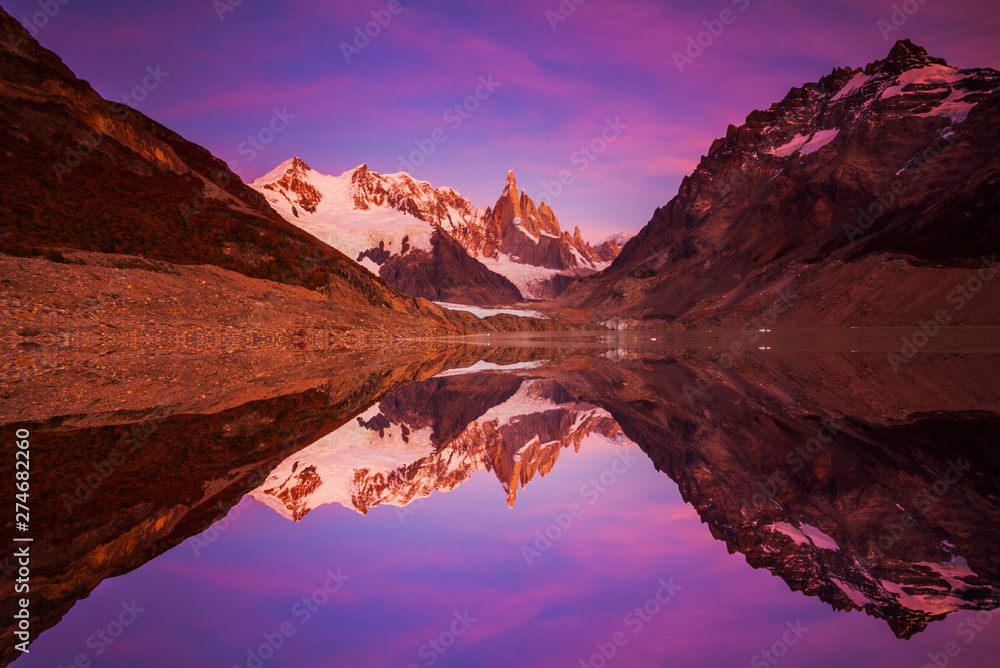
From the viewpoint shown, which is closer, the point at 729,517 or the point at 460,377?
the point at 729,517

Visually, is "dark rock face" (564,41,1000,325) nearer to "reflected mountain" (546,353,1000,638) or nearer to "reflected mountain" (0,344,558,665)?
"reflected mountain" (546,353,1000,638)

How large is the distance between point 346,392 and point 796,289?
126 m

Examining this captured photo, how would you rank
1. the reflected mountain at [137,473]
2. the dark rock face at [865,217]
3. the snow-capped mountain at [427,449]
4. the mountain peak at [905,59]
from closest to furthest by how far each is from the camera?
the reflected mountain at [137,473], the snow-capped mountain at [427,449], the dark rock face at [865,217], the mountain peak at [905,59]

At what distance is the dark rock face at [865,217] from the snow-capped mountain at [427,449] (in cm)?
9310

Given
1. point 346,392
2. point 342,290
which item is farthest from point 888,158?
point 346,392

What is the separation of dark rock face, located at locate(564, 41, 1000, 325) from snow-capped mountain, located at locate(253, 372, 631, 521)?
3666 inches

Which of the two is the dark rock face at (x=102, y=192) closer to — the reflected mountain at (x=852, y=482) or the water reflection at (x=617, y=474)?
the water reflection at (x=617, y=474)

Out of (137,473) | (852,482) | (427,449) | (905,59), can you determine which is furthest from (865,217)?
(137,473)

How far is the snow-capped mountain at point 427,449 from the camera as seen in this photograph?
8.98 metres

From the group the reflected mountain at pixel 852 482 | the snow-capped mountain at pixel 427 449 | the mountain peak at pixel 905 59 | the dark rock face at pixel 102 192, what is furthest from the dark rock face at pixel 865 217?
the snow-capped mountain at pixel 427 449

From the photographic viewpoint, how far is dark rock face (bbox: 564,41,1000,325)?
10212 centimetres

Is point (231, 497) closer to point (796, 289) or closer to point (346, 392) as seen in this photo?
point (346, 392)

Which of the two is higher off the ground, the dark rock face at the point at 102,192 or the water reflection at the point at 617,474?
the dark rock face at the point at 102,192

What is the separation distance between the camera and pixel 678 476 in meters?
9.30
